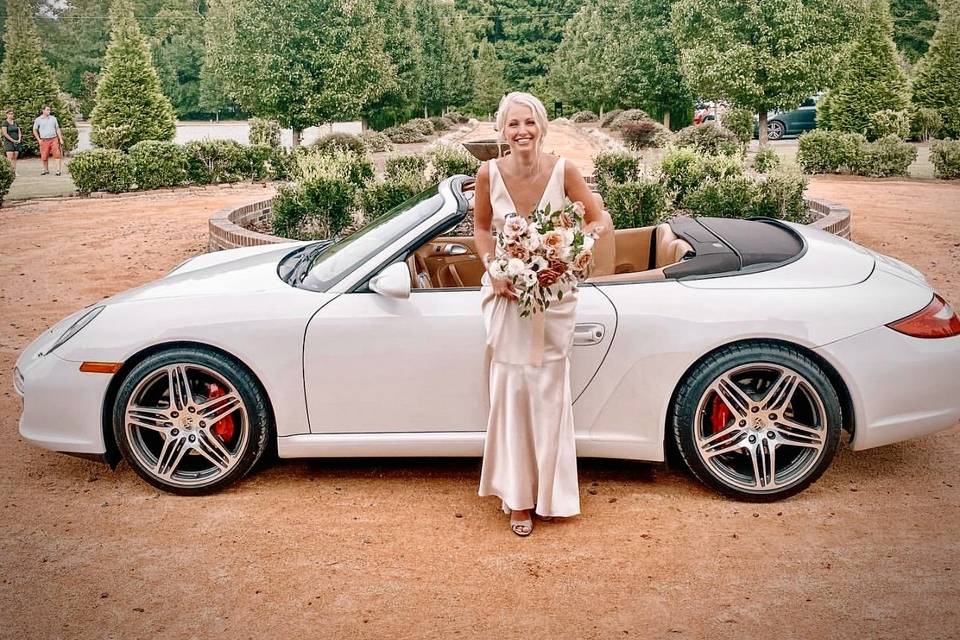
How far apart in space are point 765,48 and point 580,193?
21066 mm

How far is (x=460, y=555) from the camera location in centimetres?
390

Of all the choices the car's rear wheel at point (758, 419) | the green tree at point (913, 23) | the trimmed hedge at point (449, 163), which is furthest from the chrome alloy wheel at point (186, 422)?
the green tree at point (913, 23)

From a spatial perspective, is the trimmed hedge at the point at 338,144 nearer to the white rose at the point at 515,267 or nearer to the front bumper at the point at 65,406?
the front bumper at the point at 65,406

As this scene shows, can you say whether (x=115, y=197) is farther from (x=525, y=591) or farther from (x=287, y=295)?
(x=525, y=591)

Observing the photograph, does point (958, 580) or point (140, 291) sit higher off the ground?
point (140, 291)

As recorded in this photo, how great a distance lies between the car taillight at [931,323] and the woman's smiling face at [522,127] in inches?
73.1

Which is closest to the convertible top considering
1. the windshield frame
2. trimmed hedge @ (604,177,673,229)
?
the windshield frame

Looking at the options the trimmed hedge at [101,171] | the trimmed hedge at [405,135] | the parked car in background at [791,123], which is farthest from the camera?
the trimmed hedge at [405,135]

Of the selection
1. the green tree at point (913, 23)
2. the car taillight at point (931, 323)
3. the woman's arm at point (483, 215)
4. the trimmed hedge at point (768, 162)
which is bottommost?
the trimmed hedge at point (768, 162)

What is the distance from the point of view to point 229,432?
4.46 m

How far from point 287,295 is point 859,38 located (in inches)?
960

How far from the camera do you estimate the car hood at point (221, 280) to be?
14.9 ft

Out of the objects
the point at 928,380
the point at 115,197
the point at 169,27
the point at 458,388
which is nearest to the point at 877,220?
the point at 928,380

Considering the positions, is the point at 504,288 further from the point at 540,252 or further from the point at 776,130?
the point at 776,130
